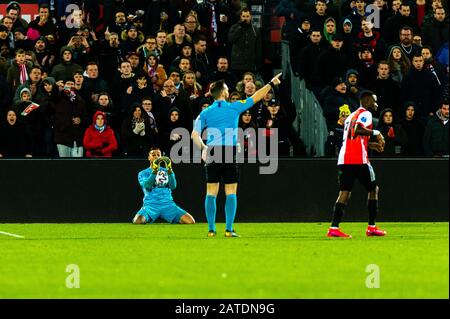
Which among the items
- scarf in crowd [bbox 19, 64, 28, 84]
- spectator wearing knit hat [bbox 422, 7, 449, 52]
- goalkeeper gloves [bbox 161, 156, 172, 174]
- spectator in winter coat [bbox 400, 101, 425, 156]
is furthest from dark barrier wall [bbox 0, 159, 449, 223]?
spectator wearing knit hat [bbox 422, 7, 449, 52]

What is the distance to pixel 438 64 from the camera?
25.4 metres

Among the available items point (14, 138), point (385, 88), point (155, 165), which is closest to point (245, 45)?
point (385, 88)

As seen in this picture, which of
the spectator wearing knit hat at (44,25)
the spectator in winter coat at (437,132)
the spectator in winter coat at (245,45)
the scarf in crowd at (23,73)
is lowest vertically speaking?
the spectator in winter coat at (437,132)

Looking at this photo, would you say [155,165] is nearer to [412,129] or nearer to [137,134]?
[137,134]

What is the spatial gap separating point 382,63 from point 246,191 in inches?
144

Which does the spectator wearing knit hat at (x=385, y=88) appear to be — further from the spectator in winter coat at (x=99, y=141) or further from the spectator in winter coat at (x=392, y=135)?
the spectator in winter coat at (x=99, y=141)

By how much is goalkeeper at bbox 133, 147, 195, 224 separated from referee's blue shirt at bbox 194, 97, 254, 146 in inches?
170

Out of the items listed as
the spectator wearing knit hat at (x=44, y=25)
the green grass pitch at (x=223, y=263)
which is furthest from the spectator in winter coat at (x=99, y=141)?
the spectator wearing knit hat at (x=44, y=25)

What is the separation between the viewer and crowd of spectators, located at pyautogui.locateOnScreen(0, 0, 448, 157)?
75.7 ft

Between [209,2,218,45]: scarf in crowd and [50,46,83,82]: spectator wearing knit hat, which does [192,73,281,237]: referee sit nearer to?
[50,46,83,82]: spectator wearing knit hat

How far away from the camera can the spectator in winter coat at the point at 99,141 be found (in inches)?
906

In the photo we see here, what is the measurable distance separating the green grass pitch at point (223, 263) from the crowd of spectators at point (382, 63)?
115 inches

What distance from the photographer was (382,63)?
2428cm
